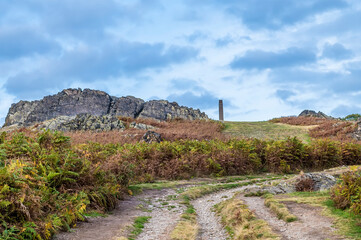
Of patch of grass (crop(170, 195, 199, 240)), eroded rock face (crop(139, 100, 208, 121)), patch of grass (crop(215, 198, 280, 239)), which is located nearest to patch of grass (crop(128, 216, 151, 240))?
patch of grass (crop(170, 195, 199, 240))

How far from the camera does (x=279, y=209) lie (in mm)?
9516

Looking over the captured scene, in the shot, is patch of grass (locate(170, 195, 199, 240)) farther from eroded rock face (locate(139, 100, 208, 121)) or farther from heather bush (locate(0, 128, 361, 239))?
eroded rock face (locate(139, 100, 208, 121))

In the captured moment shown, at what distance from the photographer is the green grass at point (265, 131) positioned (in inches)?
1359

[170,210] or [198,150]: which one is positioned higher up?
[198,150]

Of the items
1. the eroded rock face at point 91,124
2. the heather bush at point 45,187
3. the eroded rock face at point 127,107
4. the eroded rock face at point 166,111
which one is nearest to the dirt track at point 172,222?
the heather bush at point 45,187

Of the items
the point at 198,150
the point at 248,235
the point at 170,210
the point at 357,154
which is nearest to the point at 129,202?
the point at 170,210

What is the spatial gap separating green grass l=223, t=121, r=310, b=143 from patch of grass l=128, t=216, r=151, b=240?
84.2 feet

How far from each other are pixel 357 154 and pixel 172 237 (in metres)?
21.0

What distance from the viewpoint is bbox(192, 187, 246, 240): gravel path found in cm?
875

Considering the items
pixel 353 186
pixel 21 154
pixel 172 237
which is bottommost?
pixel 172 237

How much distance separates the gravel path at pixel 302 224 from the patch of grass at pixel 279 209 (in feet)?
0.43

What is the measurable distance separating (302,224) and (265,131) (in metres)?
30.6

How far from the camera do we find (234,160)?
1997 centimetres

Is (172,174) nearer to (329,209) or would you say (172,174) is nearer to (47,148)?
(47,148)
